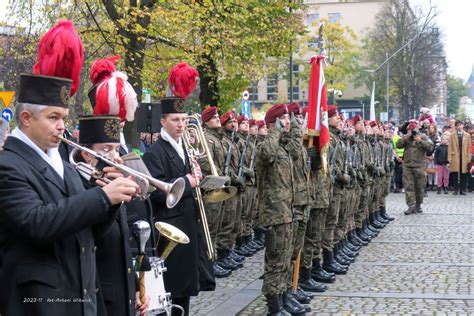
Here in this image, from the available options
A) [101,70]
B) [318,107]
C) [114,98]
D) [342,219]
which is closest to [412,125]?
[342,219]

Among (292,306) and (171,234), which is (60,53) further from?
(292,306)

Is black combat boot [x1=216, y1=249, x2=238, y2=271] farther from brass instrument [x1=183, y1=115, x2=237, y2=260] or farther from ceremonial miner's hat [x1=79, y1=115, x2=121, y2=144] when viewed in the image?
ceremonial miner's hat [x1=79, y1=115, x2=121, y2=144]

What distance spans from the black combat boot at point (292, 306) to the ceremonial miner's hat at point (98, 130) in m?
4.18

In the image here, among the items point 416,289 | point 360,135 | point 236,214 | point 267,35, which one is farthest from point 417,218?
point 416,289

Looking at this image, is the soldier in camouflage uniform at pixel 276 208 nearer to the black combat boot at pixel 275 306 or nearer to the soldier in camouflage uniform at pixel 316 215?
the black combat boot at pixel 275 306

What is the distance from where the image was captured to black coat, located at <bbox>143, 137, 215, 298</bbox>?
6133mm

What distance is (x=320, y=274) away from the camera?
34.0ft

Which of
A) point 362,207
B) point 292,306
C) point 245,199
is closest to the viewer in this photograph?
point 292,306

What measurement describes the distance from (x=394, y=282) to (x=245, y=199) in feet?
11.6

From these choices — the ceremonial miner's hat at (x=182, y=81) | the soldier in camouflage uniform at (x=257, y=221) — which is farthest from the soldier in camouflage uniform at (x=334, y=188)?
the ceremonial miner's hat at (x=182, y=81)

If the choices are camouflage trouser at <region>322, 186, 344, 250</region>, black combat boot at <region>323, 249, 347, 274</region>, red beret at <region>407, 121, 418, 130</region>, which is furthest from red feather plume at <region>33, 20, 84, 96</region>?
red beret at <region>407, 121, 418, 130</region>

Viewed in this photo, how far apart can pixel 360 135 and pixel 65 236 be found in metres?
11.5

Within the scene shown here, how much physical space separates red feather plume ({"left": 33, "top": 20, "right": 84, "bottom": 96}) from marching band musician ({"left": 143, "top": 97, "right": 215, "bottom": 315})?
2.18 m

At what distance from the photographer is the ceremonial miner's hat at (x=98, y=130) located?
15.1 ft
